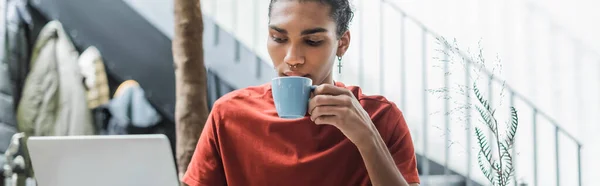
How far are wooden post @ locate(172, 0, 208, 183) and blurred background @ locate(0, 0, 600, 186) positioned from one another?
55cm

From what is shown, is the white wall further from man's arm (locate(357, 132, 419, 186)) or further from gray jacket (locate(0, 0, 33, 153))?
gray jacket (locate(0, 0, 33, 153))

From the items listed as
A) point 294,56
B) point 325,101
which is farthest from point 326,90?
point 294,56

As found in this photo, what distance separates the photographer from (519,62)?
291 cm

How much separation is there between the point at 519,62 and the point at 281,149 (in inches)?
81.8

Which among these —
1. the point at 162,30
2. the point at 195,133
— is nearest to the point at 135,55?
the point at 162,30

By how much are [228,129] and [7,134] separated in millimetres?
2682

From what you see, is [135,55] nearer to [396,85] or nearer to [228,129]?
[396,85]

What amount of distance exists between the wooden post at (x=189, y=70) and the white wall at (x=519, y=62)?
21.9 inches

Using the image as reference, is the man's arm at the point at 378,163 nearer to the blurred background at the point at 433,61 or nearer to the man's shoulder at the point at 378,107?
the man's shoulder at the point at 378,107

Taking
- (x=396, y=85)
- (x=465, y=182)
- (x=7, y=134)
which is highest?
(x=396, y=85)

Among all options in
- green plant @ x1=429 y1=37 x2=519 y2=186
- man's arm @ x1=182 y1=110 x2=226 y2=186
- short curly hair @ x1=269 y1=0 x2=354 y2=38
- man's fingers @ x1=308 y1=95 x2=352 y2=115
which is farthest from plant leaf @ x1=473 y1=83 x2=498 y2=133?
man's arm @ x1=182 y1=110 x2=226 y2=186

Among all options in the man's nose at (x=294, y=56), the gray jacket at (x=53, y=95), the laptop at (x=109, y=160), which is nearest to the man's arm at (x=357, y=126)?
the man's nose at (x=294, y=56)

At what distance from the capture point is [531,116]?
2.93 meters

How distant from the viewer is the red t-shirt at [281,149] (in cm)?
113
